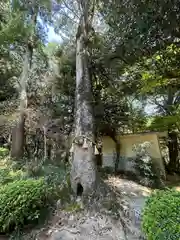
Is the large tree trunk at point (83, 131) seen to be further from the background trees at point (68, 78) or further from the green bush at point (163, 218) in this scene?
the green bush at point (163, 218)

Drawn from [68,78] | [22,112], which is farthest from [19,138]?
[68,78]

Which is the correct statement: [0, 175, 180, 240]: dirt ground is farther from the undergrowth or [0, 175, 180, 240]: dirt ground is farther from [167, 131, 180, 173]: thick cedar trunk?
[167, 131, 180, 173]: thick cedar trunk

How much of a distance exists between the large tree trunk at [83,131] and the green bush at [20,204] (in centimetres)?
130

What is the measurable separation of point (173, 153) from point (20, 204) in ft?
32.2

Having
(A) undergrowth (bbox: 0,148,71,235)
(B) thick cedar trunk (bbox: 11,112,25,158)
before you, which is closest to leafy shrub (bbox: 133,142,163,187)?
(A) undergrowth (bbox: 0,148,71,235)

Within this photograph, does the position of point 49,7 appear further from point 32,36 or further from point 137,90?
point 137,90

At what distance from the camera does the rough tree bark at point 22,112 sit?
9.45 m

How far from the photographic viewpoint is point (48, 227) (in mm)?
5000

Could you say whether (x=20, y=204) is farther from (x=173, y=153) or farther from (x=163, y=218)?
(x=173, y=153)

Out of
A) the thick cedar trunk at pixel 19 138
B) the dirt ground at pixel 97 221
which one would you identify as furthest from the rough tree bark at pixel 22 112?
the dirt ground at pixel 97 221

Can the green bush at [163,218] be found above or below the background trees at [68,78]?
below

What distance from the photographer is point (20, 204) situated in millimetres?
4609

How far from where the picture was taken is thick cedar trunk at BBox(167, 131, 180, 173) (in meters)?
12.1

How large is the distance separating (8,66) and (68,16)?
429 cm
